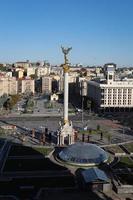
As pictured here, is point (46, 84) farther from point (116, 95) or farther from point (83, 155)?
point (83, 155)

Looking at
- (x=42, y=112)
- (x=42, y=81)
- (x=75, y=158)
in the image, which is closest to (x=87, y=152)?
(x=75, y=158)

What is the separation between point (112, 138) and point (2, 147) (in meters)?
19.6

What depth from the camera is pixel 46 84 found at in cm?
15800

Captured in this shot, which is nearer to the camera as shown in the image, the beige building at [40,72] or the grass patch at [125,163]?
the grass patch at [125,163]

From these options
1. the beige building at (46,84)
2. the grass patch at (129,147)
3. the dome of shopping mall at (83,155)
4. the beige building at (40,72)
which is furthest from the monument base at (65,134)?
the beige building at (40,72)

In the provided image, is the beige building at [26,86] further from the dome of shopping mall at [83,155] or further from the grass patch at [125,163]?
the grass patch at [125,163]

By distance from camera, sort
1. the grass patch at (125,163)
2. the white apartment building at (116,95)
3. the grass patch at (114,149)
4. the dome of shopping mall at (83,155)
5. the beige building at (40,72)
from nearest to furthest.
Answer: the dome of shopping mall at (83,155) < the grass patch at (125,163) < the grass patch at (114,149) < the white apartment building at (116,95) < the beige building at (40,72)

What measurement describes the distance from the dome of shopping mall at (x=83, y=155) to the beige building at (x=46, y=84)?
4282 inches

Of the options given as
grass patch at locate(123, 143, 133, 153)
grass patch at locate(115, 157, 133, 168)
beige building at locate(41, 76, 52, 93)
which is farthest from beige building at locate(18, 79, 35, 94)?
grass patch at locate(115, 157, 133, 168)

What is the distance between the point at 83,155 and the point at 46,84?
112657mm

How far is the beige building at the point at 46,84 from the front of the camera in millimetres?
156500

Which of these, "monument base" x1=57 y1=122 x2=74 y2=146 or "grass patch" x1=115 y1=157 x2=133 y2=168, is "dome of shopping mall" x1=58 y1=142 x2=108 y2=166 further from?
"monument base" x1=57 y1=122 x2=74 y2=146

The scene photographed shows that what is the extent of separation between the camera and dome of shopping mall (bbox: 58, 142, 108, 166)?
45.8 metres

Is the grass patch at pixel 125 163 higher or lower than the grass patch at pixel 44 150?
lower
